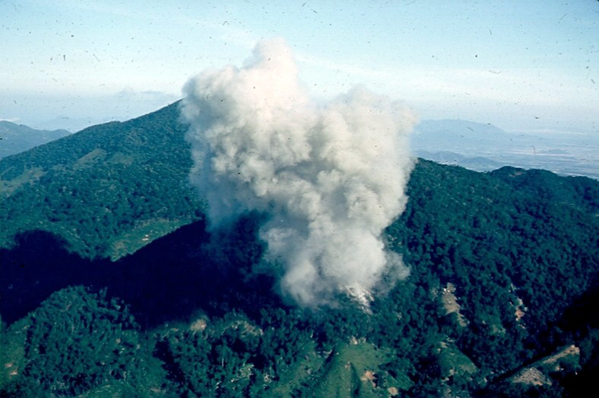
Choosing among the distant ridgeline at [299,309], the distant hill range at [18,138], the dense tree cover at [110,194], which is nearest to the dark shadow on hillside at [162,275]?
the distant ridgeline at [299,309]

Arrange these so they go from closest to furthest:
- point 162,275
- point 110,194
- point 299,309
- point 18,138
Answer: point 299,309 → point 162,275 → point 110,194 → point 18,138

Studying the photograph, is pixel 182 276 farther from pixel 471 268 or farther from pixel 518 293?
pixel 518 293

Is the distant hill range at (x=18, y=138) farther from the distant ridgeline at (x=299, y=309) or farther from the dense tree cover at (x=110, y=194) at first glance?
the distant ridgeline at (x=299, y=309)

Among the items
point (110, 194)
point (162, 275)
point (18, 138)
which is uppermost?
point (162, 275)

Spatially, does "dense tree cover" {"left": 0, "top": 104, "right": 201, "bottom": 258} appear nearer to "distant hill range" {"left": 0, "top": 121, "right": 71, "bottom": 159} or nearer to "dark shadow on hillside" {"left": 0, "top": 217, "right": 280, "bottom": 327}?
"dark shadow on hillside" {"left": 0, "top": 217, "right": 280, "bottom": 327}

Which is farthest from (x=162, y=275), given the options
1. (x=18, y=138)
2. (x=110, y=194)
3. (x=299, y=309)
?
(x=18, y=138)

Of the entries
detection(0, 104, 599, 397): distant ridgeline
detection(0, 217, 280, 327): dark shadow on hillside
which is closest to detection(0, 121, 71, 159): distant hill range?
detection(0, 104, 599, 397): distant ridgeline

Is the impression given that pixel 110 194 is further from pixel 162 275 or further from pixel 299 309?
pixel 299 309
